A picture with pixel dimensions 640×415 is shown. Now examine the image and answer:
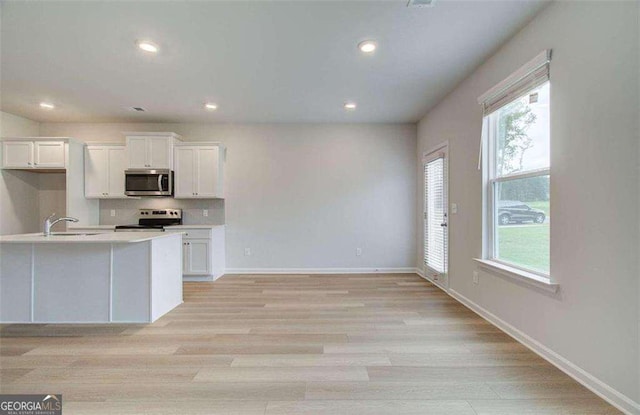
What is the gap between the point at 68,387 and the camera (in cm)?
199

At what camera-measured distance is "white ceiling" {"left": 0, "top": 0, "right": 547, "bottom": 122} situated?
2.35 meters

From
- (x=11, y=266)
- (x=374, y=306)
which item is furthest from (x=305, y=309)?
(x=11, y=266)

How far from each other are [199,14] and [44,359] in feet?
9.91

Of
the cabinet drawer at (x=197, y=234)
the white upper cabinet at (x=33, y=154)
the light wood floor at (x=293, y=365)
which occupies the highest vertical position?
the white upper cabinet at (x=33, y=154)

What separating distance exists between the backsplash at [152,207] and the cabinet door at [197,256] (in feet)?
2.04

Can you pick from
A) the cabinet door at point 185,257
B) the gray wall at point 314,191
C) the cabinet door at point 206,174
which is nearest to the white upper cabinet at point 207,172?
the cabinet door at point 206,174

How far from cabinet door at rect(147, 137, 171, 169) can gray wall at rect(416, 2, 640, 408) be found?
4.89 metres

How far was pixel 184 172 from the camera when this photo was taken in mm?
5016

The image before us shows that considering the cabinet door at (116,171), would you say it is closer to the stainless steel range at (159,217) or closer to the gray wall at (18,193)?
the stainless steel range at (159,217)

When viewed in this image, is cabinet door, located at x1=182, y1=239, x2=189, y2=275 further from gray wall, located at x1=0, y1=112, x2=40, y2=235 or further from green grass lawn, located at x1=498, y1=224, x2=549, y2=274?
green grass lawn, located at x1=498, y1=224, x2=549, y2=274

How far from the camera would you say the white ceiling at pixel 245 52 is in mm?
2348

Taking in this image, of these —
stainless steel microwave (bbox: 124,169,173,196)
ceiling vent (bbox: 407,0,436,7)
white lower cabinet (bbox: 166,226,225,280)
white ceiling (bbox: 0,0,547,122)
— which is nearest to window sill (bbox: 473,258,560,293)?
white ceiling (bbox: 0,0,547,122)

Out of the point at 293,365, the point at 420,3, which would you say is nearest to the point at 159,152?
the point at 293,365

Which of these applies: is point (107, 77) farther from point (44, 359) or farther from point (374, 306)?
point (374, 306)
